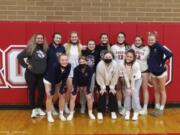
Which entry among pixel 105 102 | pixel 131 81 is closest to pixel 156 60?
pixel 131 81

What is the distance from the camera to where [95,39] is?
271 inches

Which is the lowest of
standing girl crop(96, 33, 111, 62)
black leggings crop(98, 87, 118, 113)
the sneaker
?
the sneaker

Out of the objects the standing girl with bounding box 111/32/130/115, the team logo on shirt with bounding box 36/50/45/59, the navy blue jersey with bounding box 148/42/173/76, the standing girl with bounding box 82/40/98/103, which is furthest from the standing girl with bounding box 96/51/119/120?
the team logo on shirt with bounding box 36/50/45/59

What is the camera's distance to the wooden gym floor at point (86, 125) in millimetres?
5488

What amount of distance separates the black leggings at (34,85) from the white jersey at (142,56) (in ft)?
6.03

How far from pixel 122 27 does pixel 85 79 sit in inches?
55.8

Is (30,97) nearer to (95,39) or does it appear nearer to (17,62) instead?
(17,62)

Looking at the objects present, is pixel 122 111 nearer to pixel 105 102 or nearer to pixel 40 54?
Answer: pixel 105 102

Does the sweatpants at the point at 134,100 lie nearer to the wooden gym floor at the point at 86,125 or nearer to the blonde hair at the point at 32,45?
the wooden gym floor at the point at 86,125

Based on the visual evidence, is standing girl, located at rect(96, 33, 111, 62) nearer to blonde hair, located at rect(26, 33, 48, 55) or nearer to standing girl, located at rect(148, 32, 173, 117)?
standing girl, located at rect(148, 32, 173, 117)

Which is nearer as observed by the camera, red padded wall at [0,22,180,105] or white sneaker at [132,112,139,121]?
white sneaker at [132,112,139,121]

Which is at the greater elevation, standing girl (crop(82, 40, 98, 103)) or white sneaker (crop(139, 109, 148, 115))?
standing girl (crop(82, 40, 98, 103))

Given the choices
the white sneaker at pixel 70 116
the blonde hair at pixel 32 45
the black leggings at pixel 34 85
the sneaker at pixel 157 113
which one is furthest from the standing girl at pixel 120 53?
the black leggings at pixel 34 85

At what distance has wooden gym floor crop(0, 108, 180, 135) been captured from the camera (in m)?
5.49
